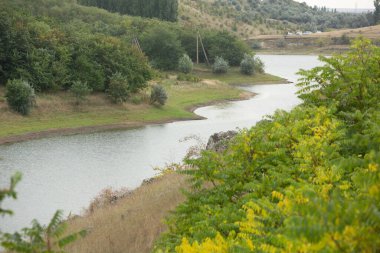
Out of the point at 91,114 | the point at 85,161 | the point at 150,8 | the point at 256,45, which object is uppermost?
the point at 150,8

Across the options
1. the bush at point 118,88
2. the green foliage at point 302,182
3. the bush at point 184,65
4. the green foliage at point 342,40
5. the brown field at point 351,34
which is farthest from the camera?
the green foliage at point 342,40

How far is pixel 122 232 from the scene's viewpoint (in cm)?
1609

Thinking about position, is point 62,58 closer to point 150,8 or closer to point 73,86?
point 73,86

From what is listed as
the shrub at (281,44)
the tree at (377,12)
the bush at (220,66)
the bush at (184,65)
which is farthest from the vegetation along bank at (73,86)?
the tree at (377,12)

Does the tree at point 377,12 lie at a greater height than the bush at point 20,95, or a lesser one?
greater

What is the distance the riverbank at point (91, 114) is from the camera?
1916 inches

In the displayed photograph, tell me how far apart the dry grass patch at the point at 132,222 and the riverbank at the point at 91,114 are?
91.0 feet

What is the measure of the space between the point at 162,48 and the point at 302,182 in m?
83.3

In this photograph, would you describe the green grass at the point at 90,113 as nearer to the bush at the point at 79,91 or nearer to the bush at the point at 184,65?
the bush at the point at 79,91

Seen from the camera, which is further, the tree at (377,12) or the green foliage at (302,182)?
the tree at (377,12)

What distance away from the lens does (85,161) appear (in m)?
39.2

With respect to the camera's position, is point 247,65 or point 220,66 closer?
point 220,66

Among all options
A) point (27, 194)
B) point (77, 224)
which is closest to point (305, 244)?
point (77, 224)

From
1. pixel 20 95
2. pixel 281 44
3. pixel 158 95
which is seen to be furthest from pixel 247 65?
pixel 281 44
